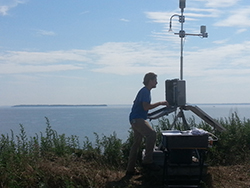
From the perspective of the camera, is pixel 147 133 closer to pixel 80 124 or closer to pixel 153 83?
pixel 153 83

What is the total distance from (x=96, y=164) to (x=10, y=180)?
195cm

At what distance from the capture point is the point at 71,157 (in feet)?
24.8

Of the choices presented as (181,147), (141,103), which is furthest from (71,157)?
(181,147)

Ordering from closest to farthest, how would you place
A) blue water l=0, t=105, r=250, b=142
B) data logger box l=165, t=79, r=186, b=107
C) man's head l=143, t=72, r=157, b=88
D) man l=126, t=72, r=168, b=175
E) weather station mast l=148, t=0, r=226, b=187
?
1. weather station mast l=148, t=0, r=226, b=187
2. man l=126, t=72, r=168, b=175
3. man's head l=143, t=72, r=157, b=88
4. data logger box l=165, t=79, r=186, b=107
5. blue water l=0, t=105, r=250, b=142

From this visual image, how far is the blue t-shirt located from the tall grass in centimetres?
127

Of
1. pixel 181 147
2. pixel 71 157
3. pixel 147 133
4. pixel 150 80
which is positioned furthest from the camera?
pixel 71 157

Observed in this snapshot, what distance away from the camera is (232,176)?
7.25m

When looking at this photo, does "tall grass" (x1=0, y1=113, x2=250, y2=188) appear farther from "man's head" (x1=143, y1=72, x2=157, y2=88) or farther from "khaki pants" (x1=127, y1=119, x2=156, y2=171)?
"man's head" (x1=143, y1=72, x2=157, y2=88)

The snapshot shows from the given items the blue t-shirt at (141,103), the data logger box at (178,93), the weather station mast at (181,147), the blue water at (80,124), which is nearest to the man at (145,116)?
the blue t-shirt at (141,103)

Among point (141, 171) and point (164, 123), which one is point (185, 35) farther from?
point (141, 171)

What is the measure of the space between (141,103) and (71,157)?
6.46 feet

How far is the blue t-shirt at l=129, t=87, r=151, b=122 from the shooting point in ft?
22.0

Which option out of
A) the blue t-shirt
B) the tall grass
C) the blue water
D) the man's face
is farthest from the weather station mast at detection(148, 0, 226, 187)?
the blue water

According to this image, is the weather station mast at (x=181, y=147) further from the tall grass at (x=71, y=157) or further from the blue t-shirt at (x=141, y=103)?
the tall grass at (x=71, y=157)
